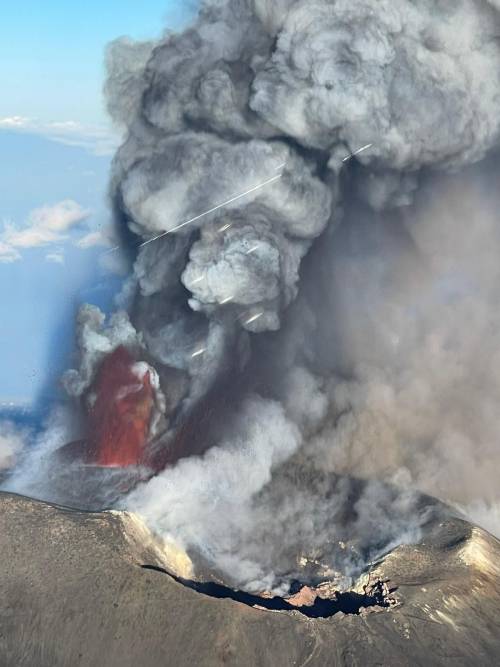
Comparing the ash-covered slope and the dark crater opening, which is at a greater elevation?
the ash-covered slope

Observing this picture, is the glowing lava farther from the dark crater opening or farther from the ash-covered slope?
the dark crater opening

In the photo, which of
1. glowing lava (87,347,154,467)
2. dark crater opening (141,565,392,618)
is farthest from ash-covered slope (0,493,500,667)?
glowing lava (87,347,154,467)

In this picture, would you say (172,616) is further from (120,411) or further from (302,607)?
(120,411)

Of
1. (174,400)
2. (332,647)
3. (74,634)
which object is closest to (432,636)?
(332,647)

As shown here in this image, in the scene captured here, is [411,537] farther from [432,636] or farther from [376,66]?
[376,66]

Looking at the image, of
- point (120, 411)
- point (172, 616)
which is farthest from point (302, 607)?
point (120, 411)

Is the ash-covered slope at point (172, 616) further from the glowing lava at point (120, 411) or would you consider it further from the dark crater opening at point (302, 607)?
the glowing lava at point (120, 411)
